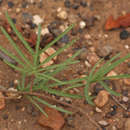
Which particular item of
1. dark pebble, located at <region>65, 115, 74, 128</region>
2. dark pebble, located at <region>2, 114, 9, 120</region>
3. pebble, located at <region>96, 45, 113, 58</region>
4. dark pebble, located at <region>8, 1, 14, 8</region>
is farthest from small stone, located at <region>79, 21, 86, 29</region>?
dark pebble, located at <region>2, 114, 9, 120</region>

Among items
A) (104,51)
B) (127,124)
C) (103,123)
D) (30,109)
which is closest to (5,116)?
(30,109)

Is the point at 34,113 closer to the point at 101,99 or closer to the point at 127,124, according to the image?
the point at 101,99

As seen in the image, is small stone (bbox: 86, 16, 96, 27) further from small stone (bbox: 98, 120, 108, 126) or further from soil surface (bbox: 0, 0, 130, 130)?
small stone (bbox: 98, 120, 108, 126)

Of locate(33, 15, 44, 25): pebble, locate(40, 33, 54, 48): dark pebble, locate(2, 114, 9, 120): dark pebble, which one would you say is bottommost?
locate(2, 114, 9, 120): dark pebble

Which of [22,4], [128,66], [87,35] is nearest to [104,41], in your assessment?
[87,35]

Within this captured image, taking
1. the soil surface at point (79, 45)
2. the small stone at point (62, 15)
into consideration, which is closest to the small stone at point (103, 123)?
the soil surface at point (79, 45)
